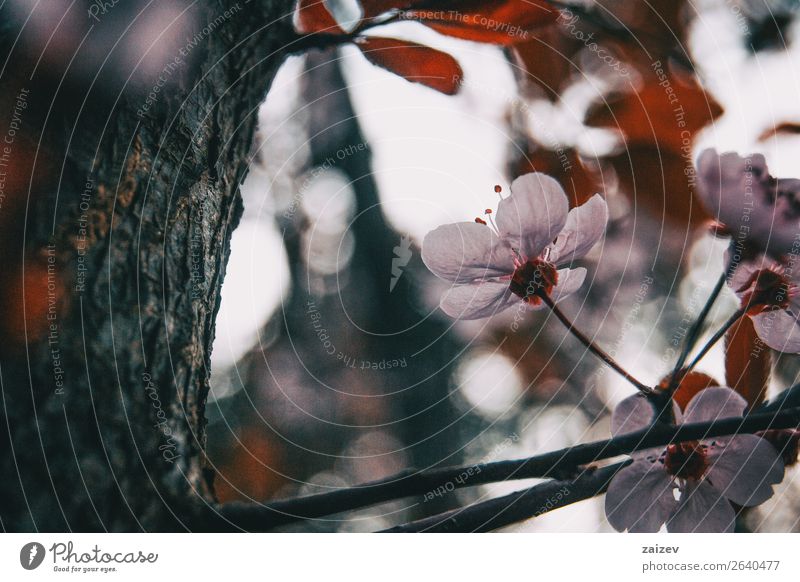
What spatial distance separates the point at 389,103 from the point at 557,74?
0.10m

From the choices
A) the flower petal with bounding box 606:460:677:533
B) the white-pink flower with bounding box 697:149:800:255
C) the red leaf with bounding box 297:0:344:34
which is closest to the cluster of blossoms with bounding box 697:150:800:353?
the white-pink flower with bounding box 697:149:800:255

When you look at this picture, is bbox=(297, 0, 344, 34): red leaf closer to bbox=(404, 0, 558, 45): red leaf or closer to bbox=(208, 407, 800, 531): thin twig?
bbox=(404, 0, 558, 45): red leaf

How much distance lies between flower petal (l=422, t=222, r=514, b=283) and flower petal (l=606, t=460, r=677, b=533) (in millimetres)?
133

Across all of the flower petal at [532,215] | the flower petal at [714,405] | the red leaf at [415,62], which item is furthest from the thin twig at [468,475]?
the red leaf at [415,62]

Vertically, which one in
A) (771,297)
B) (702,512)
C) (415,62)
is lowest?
(702,512)

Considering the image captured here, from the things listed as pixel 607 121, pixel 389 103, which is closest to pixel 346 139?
pixel 389 103

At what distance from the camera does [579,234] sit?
30 centimetres

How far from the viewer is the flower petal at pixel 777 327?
33 centimetres

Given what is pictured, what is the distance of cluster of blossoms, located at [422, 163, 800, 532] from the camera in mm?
302

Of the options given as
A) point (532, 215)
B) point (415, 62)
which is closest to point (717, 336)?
point (532, 215)

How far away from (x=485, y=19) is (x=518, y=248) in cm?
13

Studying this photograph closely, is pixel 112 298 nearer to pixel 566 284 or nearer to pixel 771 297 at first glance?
pixel 566 284

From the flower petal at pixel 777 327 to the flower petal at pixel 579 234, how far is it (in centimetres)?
11

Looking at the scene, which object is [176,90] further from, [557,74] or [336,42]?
[557,74]
